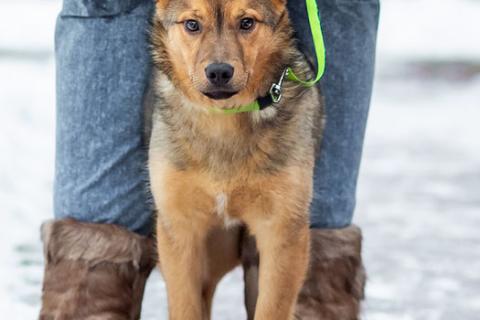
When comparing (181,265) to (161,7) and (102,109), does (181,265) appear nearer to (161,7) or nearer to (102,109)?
(102,109)

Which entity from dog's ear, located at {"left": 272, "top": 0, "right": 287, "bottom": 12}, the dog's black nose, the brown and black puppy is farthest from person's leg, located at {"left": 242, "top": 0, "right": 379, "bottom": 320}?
the dog's black nose

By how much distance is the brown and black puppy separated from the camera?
368 centimetres

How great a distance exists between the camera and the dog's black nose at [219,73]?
335cm

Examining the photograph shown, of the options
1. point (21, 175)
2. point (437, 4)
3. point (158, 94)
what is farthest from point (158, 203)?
point (437, 4)

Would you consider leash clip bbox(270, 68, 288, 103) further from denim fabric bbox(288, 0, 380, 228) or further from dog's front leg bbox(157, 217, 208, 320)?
dog's front leg bbox(157, 217, 208, 320)

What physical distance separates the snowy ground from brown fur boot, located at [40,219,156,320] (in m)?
0.46

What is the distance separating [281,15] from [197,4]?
33 centimetres

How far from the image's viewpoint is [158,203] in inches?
149

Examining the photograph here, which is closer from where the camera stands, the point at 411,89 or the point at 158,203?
the point at 158,203

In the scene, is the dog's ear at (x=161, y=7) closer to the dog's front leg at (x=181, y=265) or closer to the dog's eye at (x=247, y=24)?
the dog's eye at (x=247, y=24)

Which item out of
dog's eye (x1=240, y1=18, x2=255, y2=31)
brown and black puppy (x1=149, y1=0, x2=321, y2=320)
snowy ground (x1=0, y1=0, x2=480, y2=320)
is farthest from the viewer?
snowy ground (x1=0, y1=0, x2=480, y2=320)

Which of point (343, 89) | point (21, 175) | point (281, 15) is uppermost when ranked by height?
point (281, 15)

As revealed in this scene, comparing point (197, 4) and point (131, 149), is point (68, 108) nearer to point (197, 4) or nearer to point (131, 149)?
point (131, 149)

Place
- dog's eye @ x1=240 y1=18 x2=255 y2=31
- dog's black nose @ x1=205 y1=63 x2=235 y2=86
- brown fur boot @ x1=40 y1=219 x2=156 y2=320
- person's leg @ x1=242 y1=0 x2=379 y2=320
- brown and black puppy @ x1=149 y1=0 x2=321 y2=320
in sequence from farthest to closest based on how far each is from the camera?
person's leg @ x1=242 y1=0 x2=379 y2=320 → brown fur boot @ x1=40 y1=219 x2=156 y2=320 → brown and black puppy @ x1=149 y1=0 x2=321 y2=320 → dog's eye @ x1=240 y1=18 x2=255 y2=31 → dog's black nose @ x1=205 y1=63 x2=235 y2=86
